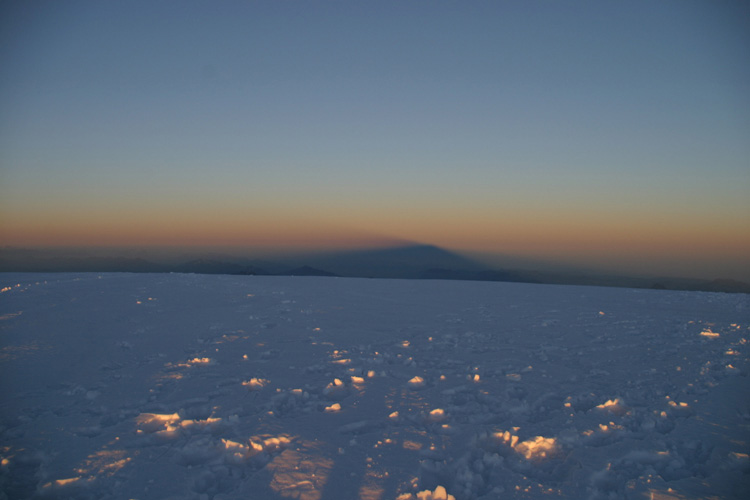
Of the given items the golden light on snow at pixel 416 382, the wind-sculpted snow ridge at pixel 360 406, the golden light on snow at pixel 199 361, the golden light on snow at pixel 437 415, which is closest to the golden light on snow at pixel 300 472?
the wind-sculpted snow ridge at pixel 360 406

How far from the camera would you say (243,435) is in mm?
4297

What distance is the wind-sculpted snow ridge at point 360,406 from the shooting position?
11.9ft

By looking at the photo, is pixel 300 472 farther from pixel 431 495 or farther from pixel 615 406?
pixel 615 406

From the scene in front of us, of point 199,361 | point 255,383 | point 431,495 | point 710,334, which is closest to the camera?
point 431,495

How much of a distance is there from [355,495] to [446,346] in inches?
190

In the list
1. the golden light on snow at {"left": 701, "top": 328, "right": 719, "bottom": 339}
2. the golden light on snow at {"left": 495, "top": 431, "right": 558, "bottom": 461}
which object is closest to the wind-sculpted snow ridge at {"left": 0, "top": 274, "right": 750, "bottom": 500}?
the golden light on snow at {"left": 495, "top": 431, "right": 558, "bottom": 461}

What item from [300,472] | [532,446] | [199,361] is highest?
[199,361]

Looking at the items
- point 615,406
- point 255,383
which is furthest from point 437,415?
point 255,383

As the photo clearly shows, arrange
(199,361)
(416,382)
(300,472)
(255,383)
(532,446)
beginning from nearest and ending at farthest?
(300,472) → (532,446) → (255,383) → (416,382) → (199,361)

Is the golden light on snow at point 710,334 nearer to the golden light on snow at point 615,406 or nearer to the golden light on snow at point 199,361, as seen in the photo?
the golden light on snow at point 615,406

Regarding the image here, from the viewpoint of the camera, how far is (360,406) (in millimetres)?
5094

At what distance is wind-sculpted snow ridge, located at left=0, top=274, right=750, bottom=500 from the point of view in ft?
11.9

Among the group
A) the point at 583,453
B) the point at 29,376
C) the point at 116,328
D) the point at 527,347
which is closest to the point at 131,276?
the point at 116,328

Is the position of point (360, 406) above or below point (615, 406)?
below
